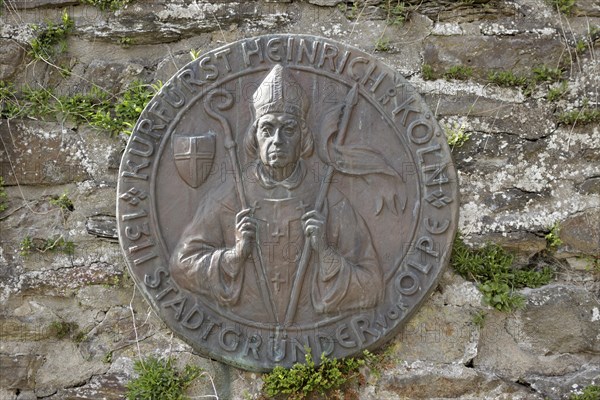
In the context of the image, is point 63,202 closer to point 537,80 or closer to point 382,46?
point 382,46

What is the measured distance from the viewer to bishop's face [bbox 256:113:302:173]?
3138mm

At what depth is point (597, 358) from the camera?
10.7 feet

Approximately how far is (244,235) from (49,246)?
36.0 inches

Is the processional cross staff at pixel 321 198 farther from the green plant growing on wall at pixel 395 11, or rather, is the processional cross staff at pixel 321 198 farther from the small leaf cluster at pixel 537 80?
the small leaf cluster at pixel 537 80

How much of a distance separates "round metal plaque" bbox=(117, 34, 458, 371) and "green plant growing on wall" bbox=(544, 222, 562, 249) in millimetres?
474

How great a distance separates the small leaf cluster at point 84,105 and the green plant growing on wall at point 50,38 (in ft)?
0.57

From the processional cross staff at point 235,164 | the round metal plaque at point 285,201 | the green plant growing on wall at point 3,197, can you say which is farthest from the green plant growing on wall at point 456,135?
the green plant growing on wall at point 3,197

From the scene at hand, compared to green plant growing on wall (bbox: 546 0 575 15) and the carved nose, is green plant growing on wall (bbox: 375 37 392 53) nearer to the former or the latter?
the carved nose

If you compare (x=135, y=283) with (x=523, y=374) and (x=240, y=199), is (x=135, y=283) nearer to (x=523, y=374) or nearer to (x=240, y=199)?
(x=240, y=199)

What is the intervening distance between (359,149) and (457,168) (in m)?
0.48

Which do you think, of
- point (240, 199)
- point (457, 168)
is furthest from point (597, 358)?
point (240, 199)

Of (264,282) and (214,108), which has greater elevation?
(214,108)

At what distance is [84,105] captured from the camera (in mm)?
3457

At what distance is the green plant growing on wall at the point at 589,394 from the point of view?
314cm
